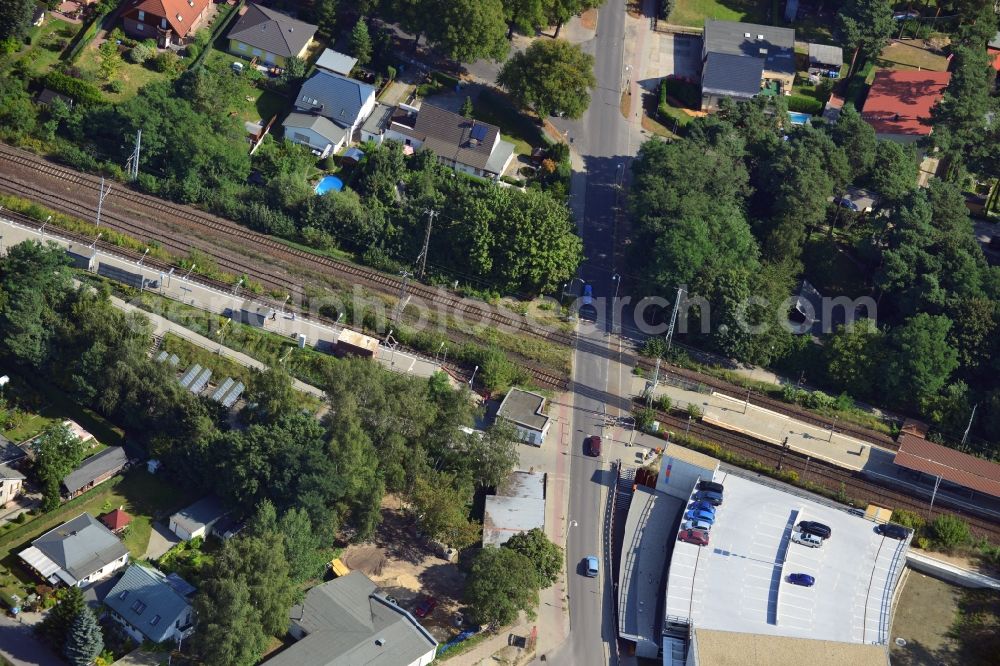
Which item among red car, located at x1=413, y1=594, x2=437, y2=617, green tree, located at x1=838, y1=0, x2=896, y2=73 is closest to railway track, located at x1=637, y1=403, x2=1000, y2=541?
red car, located at x1=413, y1=594, x2=437, y2=617

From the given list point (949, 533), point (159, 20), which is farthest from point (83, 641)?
point (159, 20)

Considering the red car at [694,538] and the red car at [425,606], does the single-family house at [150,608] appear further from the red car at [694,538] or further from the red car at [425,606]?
the red car at [694,538]

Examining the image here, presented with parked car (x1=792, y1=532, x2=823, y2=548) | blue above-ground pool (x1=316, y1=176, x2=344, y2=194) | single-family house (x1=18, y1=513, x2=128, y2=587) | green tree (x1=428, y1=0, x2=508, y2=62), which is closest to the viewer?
single-family house (x1=18, y1=513, x2=128, y2=587)

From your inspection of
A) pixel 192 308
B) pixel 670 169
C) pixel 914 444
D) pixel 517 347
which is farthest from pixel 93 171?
pixel 914 444

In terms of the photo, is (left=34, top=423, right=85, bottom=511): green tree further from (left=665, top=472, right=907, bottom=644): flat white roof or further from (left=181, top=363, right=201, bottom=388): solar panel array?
(left=665, top=472, right=907, bottom=644): flat white roof

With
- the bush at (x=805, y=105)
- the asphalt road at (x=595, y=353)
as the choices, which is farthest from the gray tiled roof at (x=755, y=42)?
the asphalt road at (x=595, y=353)

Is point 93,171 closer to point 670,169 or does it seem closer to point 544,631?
point 670,169
